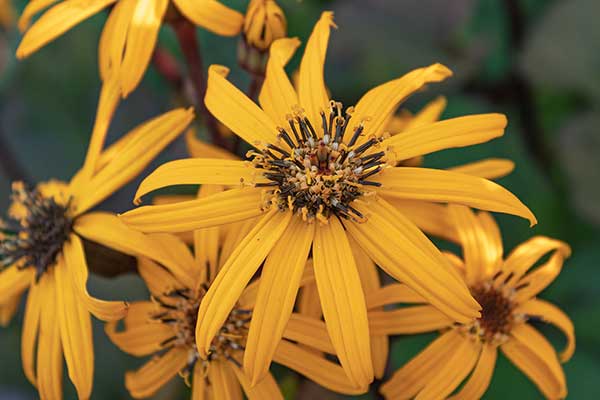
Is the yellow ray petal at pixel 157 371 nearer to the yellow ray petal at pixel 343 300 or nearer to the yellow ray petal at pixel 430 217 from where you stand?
the yellow ray petal at pixel 343 300

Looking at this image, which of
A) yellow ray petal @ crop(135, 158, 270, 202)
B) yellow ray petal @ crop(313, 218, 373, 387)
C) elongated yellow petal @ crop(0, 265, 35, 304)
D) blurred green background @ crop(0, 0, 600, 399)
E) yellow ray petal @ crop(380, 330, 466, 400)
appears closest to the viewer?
yellow ray petal @ crop(313, 218, 373, 387)

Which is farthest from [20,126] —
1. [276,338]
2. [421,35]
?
[276,338]

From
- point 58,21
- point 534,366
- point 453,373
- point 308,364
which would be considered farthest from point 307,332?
point 58,21

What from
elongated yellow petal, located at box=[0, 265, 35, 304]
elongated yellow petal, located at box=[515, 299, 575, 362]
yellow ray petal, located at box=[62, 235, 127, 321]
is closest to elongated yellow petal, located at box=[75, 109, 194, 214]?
yellow ray petal, located at box=[62, 235, 127, 321]

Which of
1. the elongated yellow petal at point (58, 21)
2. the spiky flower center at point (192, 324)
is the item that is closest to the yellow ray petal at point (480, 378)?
the spiky flower center at point (192, 324)

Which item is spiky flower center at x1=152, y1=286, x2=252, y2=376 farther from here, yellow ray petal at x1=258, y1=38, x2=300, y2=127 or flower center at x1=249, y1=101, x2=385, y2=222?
yellow ray petal at x1=258, y1=38, x2=300, y2=127

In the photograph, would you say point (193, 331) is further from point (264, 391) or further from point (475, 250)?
point (475, 250)
